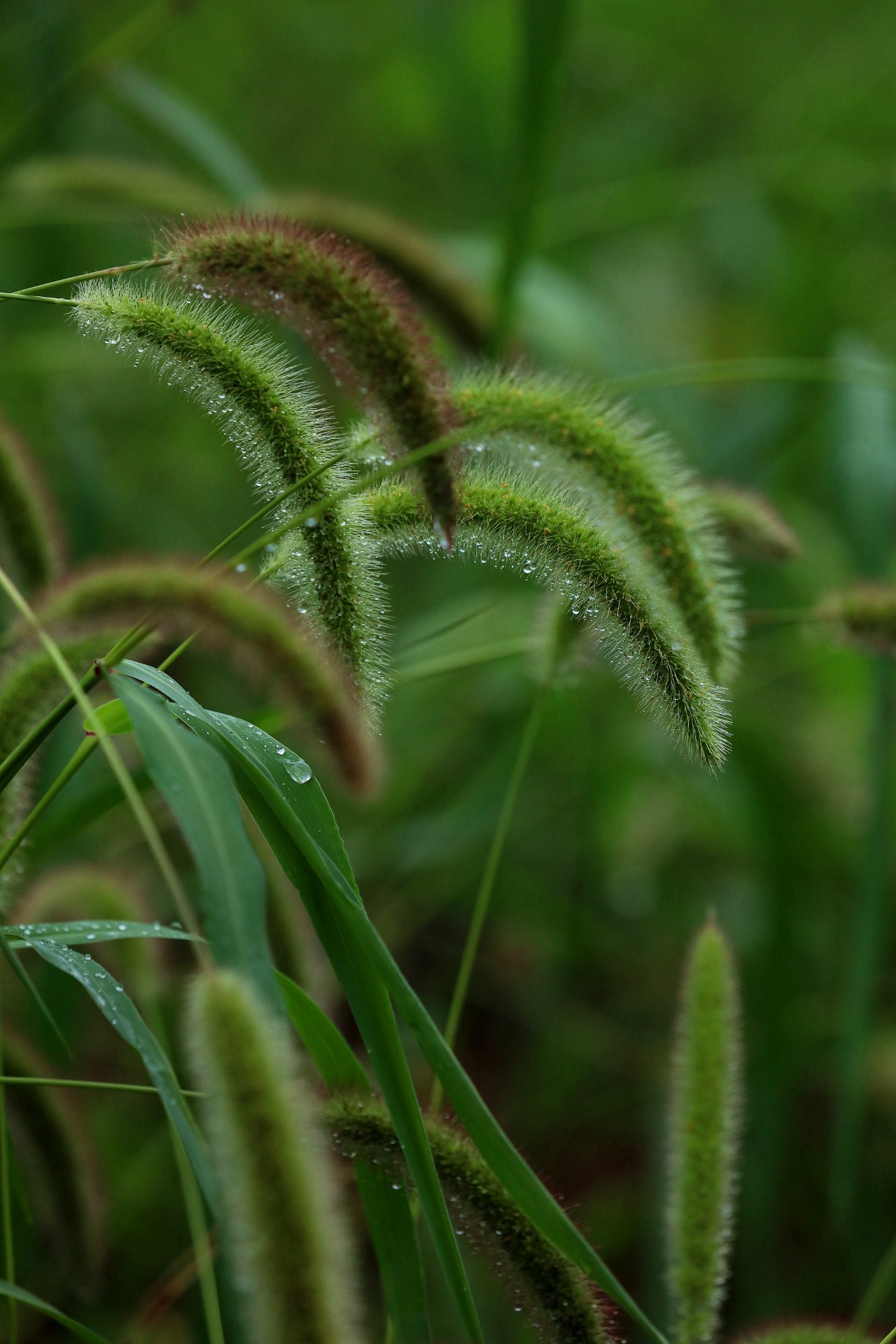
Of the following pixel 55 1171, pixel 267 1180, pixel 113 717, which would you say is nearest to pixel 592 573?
pixel 113 717

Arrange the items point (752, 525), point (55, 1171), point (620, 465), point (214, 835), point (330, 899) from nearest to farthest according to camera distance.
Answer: point (214, 835) → point (330, 899) → point (620, 465) → point (55, 1171) → point (752, 525)

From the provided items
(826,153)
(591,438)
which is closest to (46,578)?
(591,438)

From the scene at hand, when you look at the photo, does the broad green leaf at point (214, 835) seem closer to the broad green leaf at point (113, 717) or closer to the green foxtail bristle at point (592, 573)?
the broad green leaf at point (113, 717)

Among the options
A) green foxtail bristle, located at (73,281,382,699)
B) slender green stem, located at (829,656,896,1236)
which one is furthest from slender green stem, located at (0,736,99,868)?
slender green stem, located at (829,656,896,1236)

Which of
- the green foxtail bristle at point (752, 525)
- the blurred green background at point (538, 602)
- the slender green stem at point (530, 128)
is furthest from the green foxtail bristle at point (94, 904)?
the slender green stem at point (530, 128)

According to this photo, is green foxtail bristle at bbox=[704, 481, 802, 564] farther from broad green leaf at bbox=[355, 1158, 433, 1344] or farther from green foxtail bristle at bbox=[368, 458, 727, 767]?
broad green leaf at bbox=[355, 1158, 433, 1344]

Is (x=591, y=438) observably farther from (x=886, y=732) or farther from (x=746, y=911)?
(x=746, y=911)

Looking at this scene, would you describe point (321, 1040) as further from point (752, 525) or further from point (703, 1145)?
point (752, 525)
